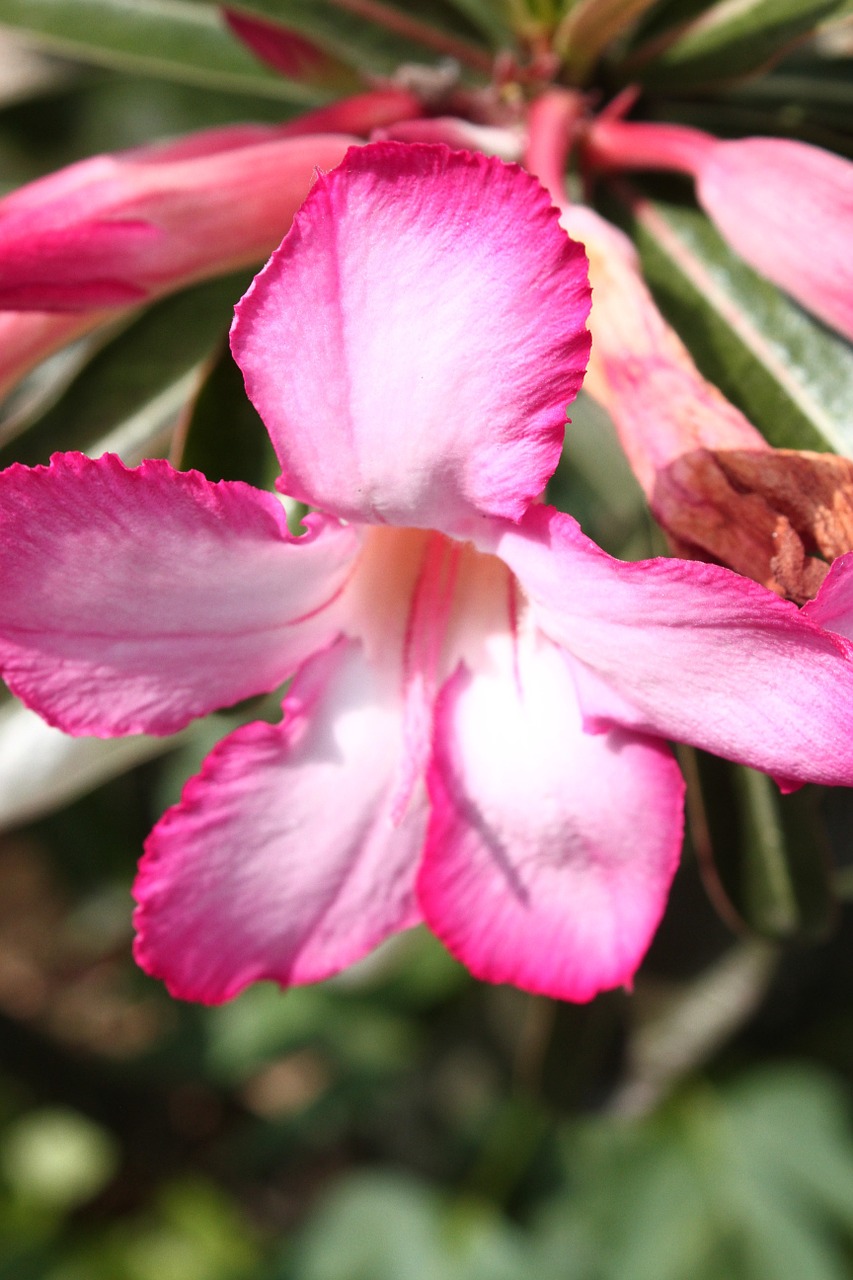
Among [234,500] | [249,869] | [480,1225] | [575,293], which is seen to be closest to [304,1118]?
[480,1225]

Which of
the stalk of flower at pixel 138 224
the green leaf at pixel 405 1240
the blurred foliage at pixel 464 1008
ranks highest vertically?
the stalk of flower at pixel 138 224

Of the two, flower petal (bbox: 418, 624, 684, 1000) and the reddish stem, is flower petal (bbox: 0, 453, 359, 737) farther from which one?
the reddish stem

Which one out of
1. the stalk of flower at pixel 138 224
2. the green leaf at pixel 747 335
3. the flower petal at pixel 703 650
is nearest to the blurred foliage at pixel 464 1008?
the green leaf at pixel 747 335

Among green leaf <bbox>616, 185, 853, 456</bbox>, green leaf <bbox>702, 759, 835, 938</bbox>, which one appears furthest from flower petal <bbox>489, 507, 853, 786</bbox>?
green leaf <bbox>702, 759, 835, 938</bbox>

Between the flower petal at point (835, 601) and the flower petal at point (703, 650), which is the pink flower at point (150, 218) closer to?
the flower petal at point (703, 650)

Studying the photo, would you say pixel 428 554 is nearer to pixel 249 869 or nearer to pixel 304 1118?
pixel 249 869

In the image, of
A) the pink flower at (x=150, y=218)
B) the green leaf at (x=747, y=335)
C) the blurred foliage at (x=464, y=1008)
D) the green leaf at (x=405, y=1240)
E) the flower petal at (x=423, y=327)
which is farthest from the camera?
the green leaf at (x=405, y=1240)
